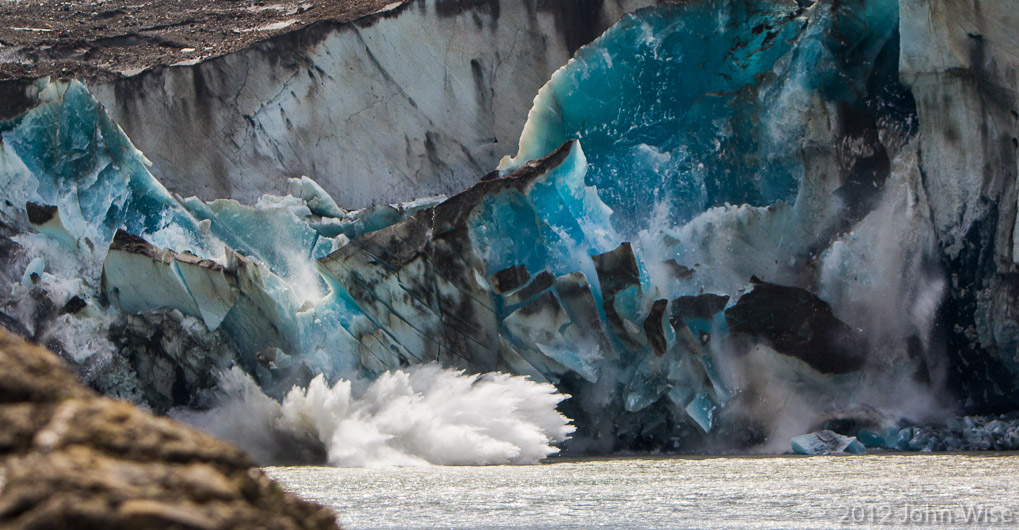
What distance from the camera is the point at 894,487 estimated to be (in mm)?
7105

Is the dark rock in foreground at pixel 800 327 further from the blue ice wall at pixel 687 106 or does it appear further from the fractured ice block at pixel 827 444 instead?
the blue ice wall at pixel 687 106

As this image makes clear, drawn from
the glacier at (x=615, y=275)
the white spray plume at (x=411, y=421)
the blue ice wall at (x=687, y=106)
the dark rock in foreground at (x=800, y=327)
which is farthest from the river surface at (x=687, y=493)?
the blue ice wall at (x=687, y=106)

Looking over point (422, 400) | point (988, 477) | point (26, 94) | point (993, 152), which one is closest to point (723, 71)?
point (993, 152)

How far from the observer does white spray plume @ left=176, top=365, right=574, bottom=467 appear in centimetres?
1009

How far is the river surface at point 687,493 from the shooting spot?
6.13m

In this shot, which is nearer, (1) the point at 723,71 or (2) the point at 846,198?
(2) the point at 846,198

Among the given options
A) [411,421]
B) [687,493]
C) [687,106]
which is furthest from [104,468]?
[687,106]

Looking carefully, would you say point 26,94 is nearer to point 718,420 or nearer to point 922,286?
point 718,420

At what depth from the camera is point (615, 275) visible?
10.3 meters

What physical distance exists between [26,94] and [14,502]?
12.2m

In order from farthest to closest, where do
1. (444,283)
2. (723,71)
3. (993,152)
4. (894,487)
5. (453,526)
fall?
(723,71)
(444,283)
(993,152)
(894,487)
(453,526)

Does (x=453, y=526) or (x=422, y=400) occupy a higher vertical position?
(x=422, y=400)

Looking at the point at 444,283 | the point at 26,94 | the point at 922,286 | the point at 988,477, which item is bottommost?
the point at 988,477

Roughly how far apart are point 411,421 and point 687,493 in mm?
3643
